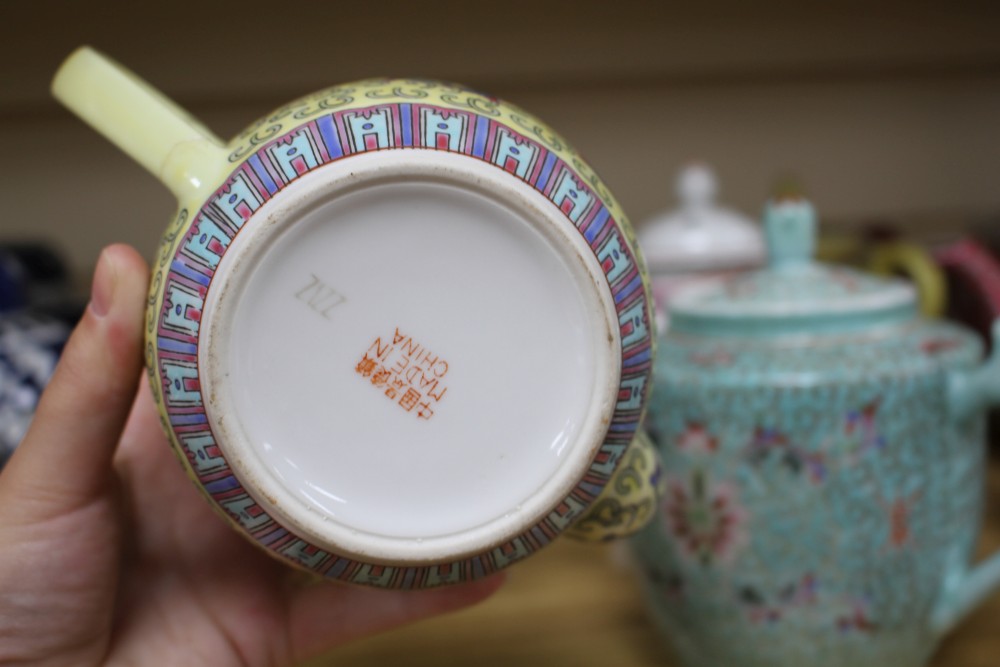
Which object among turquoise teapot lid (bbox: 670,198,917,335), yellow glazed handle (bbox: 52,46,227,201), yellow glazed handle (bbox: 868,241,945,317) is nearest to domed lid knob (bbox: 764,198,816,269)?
turquoise teapot lid (bbox: 670,198,917,335)

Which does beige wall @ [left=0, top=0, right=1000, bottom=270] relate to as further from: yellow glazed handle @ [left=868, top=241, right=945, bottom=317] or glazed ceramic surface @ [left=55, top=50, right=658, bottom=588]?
glazed ceramic surface @ [left=55, top=50, right=658, bottom=588]

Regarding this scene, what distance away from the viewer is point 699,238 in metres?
0.87

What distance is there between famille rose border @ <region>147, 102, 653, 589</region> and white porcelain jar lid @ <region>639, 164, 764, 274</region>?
0.46 metres

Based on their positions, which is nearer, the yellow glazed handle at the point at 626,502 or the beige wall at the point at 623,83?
the yellow glazed handle at the point at 626,502

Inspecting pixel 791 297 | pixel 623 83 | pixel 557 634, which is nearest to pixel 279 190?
pixel 791 297

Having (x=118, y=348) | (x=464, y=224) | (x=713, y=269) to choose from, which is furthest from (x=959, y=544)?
(x=118, y=348)

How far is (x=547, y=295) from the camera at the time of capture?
0.37m

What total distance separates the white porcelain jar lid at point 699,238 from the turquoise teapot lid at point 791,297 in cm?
20

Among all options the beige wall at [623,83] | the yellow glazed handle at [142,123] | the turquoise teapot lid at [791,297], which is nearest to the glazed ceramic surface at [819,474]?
the turquoise teapot lid at [791,297]

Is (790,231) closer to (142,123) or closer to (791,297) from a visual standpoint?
(791,297)

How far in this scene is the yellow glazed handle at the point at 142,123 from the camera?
38 cm

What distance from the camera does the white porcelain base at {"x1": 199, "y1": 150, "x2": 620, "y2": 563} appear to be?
348 millimetres

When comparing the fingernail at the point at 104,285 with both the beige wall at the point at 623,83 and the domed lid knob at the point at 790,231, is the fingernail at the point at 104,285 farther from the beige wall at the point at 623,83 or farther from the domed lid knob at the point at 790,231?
the beige wall at the point at 623,83

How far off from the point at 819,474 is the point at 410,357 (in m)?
0.32
